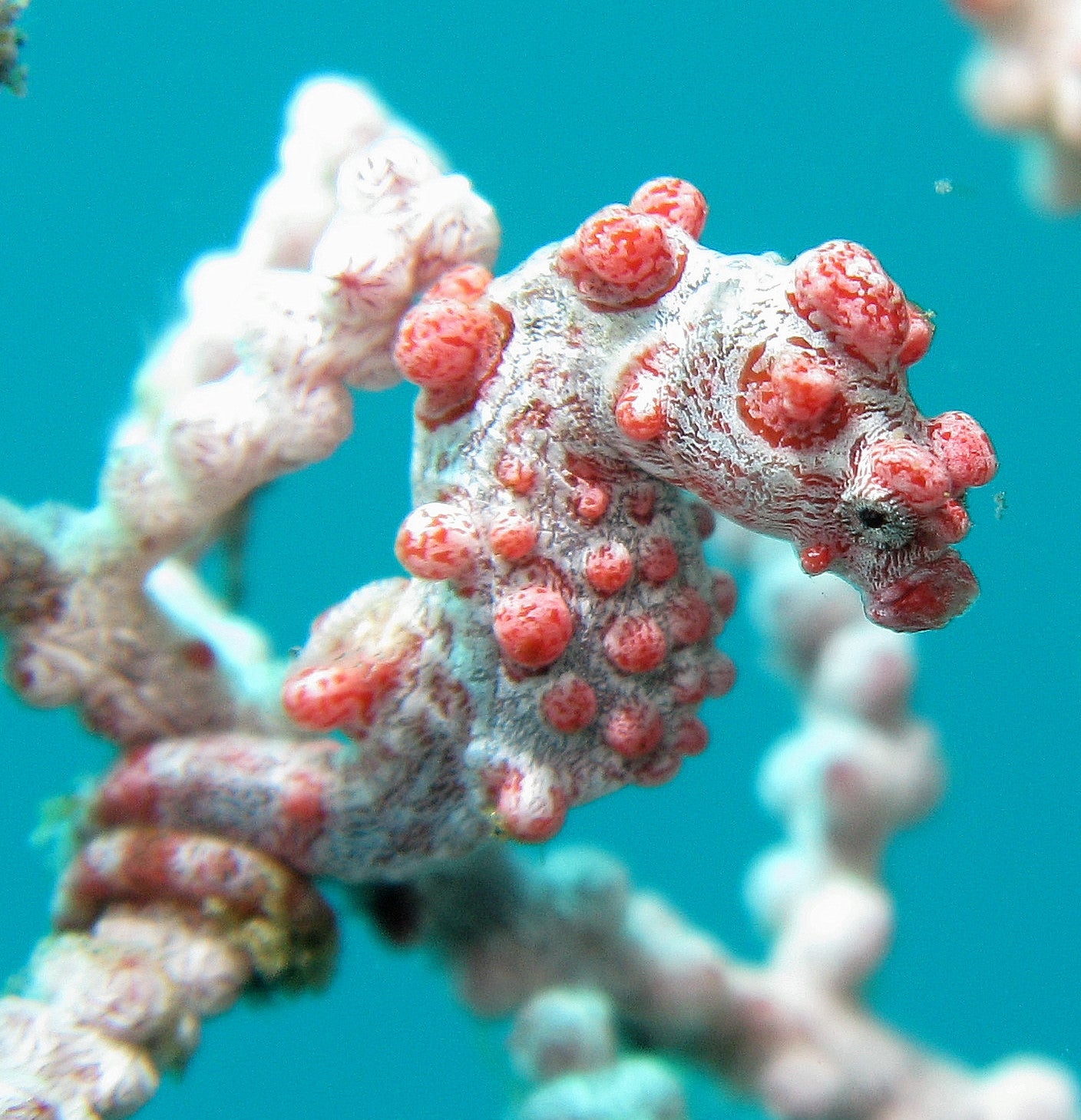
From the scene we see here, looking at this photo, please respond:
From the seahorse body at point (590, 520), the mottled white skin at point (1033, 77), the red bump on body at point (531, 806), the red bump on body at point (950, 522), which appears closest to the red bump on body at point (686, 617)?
the seahorse body at point (590, 520)

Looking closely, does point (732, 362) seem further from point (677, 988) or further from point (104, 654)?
point (677, 988)

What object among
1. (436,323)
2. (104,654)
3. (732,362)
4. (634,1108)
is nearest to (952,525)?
(732,362)

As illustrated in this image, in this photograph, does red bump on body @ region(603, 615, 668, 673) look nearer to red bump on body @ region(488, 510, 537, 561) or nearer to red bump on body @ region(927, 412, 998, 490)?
red bump on body @ region(488, 510, 537, 561)

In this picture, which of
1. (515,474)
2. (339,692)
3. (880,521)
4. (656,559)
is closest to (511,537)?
(515,474)

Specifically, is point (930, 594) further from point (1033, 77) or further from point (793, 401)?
point (1033, 77)

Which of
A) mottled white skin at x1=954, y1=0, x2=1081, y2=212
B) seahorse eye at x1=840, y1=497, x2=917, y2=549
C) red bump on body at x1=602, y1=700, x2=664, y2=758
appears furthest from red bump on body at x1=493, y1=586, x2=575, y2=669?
mottled white skin at x1=954, y1=0, x2=1081, y2=212

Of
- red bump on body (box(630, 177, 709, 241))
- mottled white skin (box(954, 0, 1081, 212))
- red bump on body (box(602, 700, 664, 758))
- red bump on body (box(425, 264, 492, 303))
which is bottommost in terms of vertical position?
red bump on body (box(602, 700, 664, 758))
